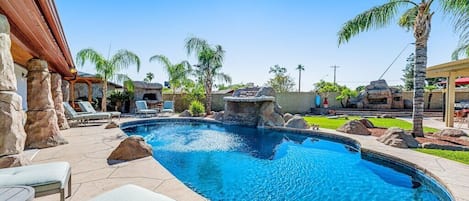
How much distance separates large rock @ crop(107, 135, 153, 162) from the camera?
5.07 meters

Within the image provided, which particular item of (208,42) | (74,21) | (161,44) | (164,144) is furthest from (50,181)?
(161,44)

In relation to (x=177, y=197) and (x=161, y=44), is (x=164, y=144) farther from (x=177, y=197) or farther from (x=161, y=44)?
(x=161, y=44)

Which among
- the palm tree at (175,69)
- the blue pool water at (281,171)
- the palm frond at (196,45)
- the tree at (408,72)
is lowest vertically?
the blue pool water at (281,171)

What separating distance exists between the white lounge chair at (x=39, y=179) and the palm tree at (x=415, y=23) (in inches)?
393

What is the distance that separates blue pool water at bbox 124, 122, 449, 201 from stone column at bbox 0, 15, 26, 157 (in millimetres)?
2934

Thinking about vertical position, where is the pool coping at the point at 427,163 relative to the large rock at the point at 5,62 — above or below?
below

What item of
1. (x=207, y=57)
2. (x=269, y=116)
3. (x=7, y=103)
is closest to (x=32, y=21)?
(x=7, y=103)

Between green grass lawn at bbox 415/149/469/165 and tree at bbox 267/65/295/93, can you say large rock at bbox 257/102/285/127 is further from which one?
tree at bbox 267/65/295/93

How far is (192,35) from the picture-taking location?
59.4 feet

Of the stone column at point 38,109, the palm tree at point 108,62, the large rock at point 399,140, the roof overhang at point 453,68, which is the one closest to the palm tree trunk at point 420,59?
the large rock at point 399,140

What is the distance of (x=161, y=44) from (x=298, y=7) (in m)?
11.8

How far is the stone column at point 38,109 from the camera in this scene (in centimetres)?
604

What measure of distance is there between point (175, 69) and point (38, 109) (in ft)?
46.4

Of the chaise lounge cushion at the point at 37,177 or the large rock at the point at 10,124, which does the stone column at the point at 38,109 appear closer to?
the large rock at the point at 10,124
